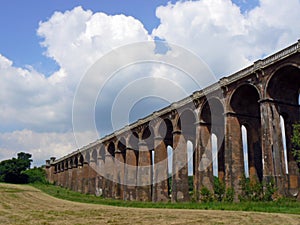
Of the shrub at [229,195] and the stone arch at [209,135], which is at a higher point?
the stone arch at [209,135]

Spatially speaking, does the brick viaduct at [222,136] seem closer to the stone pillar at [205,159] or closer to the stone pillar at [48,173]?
the stone pillar at [205,159]

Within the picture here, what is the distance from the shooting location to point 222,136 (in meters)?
43.9

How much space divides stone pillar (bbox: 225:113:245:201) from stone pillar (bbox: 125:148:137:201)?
24.7 m

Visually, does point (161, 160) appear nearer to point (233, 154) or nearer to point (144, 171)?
point (144, 171)

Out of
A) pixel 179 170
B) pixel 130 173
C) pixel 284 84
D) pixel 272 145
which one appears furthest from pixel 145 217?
pixel 130 173

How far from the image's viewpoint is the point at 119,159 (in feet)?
206

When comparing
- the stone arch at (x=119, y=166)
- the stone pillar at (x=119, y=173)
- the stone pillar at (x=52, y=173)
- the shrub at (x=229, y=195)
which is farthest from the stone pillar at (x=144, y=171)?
the stone pillar at (x=52, y=173)

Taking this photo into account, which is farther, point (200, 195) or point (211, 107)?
point (211, 107)

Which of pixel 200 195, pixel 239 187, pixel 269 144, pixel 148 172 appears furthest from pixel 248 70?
pixel 148 172

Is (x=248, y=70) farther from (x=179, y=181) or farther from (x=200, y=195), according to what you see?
(x=179, y=181)

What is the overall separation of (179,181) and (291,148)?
1492cm

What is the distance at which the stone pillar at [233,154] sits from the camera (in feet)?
112

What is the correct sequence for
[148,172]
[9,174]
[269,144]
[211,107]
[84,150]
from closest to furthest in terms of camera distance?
1. [269,144]
2. [211,107]
3. [148,172]
4. [84,150]
5. [9,174]

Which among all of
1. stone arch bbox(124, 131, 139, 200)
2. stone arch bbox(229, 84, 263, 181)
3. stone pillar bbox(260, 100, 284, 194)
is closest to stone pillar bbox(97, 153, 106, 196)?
stone arch bbox(124, 131, 139, 200)
